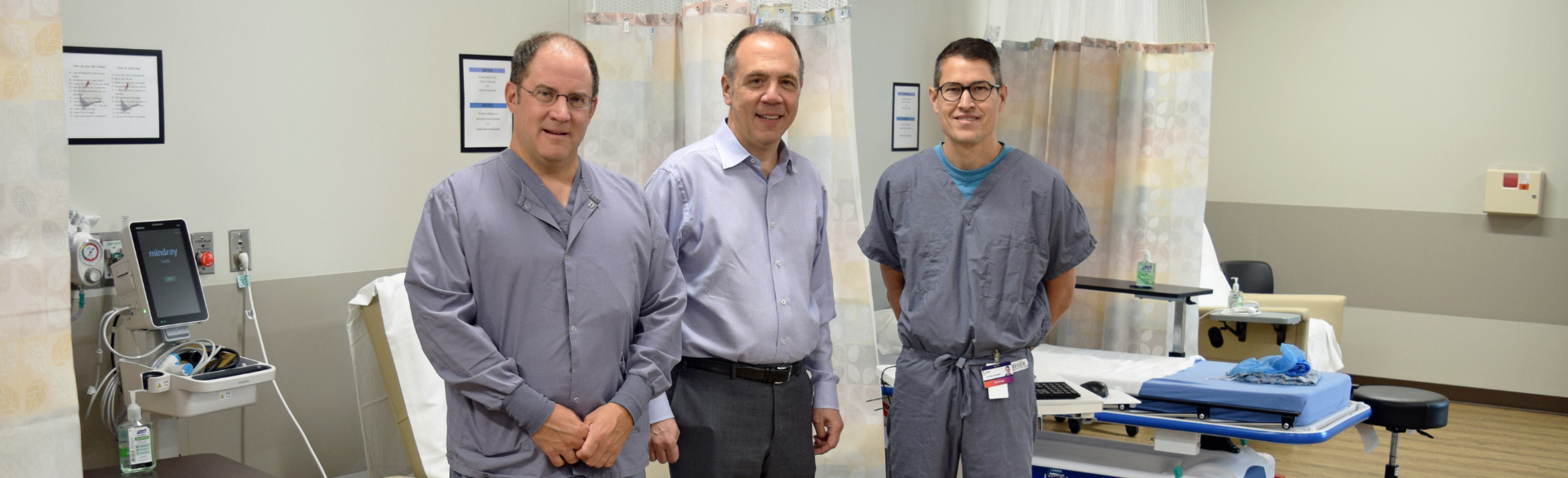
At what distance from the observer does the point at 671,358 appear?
1834mm

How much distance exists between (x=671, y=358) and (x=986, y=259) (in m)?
0.87

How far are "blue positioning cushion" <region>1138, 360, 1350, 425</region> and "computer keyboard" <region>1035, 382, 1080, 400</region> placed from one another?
0.25 metres

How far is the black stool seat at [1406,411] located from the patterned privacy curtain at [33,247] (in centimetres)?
361

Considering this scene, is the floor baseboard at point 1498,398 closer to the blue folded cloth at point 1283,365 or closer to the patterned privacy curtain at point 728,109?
the blue folded cloth at point 1283,365

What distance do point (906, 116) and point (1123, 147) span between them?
994 mm

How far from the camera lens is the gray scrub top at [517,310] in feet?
5.39

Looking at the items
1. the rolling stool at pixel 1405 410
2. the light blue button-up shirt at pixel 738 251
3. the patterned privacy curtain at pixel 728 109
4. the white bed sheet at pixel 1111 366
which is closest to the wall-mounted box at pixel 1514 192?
the rolling stool at pixel 1405 410

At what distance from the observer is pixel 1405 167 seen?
5.87 m

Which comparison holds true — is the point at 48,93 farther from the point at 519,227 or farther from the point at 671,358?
the point at 671,358

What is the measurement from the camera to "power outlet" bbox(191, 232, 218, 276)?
9.11 ft

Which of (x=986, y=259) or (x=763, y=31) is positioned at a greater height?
(x=763, y=31)

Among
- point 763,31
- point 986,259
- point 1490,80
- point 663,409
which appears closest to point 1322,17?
point 1490,80

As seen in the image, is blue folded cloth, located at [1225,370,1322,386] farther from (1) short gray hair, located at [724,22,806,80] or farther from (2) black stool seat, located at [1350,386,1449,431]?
(1) short gray hair, located at [724,22,806,80]

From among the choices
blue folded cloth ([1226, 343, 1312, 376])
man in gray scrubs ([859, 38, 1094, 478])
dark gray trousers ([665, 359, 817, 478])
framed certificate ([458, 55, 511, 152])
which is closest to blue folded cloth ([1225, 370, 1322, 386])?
blue folded cloth ([1226, 343, 1312, 376])
